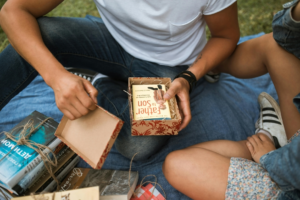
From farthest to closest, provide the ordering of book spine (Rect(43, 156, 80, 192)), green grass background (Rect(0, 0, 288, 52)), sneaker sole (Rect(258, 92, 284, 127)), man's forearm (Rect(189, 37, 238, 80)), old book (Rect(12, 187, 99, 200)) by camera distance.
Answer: green grass background (Rect(0, 0, 288, 52)), sneaker sole (Rect(258, 92, 284, 127)), man's forearm (Rect(189, 37, 238, 80)), book spine (Rect(43, 156, 80, 192)), old book (Rect(12, 187, 99, 200))

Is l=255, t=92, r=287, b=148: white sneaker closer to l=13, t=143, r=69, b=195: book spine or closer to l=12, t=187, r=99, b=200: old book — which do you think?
l=12, t=187, r=99, b=200: old book

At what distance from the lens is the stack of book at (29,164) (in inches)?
28.5

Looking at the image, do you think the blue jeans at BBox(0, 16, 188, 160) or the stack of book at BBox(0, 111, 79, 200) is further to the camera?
the blue jeans at BBox(0, 16, 188, 160)

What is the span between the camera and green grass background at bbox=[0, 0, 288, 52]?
1.94 m

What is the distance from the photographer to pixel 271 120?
3.68 ft

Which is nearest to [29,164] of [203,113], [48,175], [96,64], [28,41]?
[48,175]

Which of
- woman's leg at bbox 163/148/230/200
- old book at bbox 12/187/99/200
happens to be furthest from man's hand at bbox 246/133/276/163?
old book at bbox 12/187/99/200

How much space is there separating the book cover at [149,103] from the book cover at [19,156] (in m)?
0.39

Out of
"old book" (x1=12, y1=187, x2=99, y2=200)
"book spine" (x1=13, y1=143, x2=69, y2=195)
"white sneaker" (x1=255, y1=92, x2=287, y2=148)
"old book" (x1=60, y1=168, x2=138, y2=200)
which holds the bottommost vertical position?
"white sneaker" (x1=255, y1=92, x2=287, y2=148)

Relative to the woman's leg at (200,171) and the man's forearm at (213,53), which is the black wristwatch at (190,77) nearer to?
the man's forearm at (213,53)

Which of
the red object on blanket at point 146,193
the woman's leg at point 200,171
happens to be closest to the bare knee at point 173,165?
the woman's leg at point 200,171

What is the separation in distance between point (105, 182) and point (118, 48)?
683mm

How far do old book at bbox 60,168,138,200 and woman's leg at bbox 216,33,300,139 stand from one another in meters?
0.78

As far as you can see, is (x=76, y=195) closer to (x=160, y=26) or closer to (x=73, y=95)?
(x=73, y=95)
